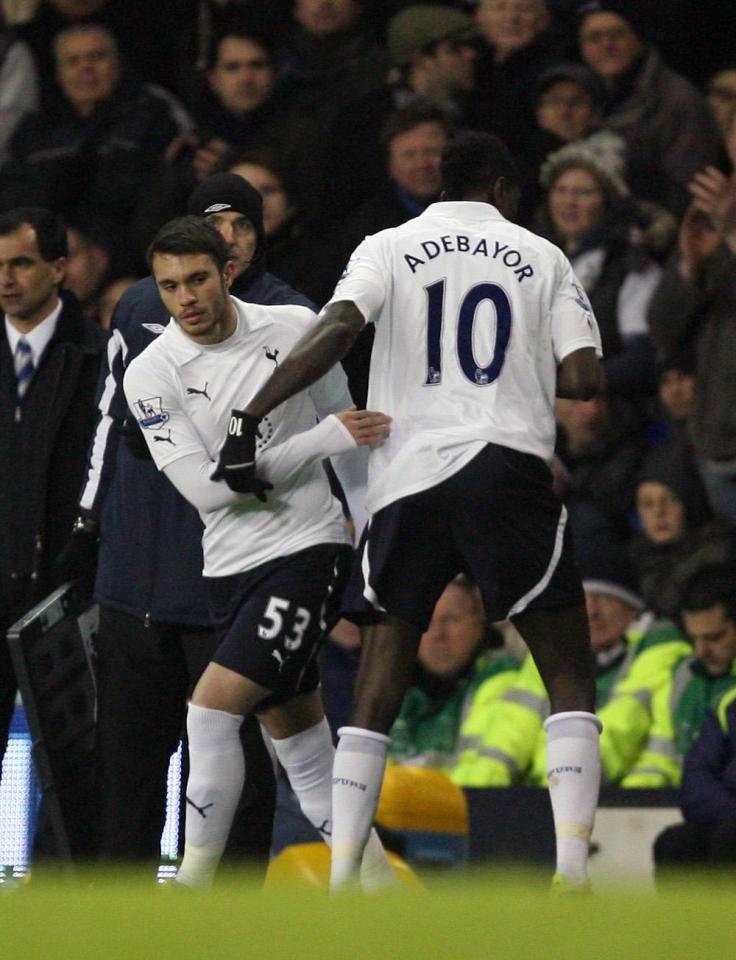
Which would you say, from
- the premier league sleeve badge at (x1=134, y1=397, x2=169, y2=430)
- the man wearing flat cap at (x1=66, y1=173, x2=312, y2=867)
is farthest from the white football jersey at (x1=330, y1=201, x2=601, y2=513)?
the man wearing flat cap at (x1=66, y1=173, x2=312, y2=867)

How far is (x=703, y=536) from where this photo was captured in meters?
10.4

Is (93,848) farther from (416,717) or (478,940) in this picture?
(478,940)

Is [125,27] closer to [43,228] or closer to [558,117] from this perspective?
[558,117]

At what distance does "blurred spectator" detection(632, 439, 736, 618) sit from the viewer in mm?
10297

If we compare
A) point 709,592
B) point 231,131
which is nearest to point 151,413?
point 709,592

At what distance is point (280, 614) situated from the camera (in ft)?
21.0

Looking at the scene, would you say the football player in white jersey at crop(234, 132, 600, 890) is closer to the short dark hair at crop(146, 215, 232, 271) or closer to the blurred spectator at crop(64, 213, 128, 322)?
the short dark hair at crop(146, 215, 232, 271)

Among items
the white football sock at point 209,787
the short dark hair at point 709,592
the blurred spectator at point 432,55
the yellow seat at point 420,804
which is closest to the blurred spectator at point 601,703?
the short dark hair at point 709,592

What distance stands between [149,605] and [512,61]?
545 centimetres

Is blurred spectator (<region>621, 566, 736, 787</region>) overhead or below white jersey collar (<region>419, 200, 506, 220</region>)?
below

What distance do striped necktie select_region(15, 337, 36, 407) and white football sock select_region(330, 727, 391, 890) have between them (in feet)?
7.20

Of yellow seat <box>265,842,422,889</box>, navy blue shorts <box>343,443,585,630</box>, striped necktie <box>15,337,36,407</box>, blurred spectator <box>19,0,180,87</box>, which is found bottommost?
yellow seat <box>265,842,422,889</box>

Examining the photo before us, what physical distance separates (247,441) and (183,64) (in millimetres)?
7407

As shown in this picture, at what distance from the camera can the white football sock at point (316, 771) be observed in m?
6.65
